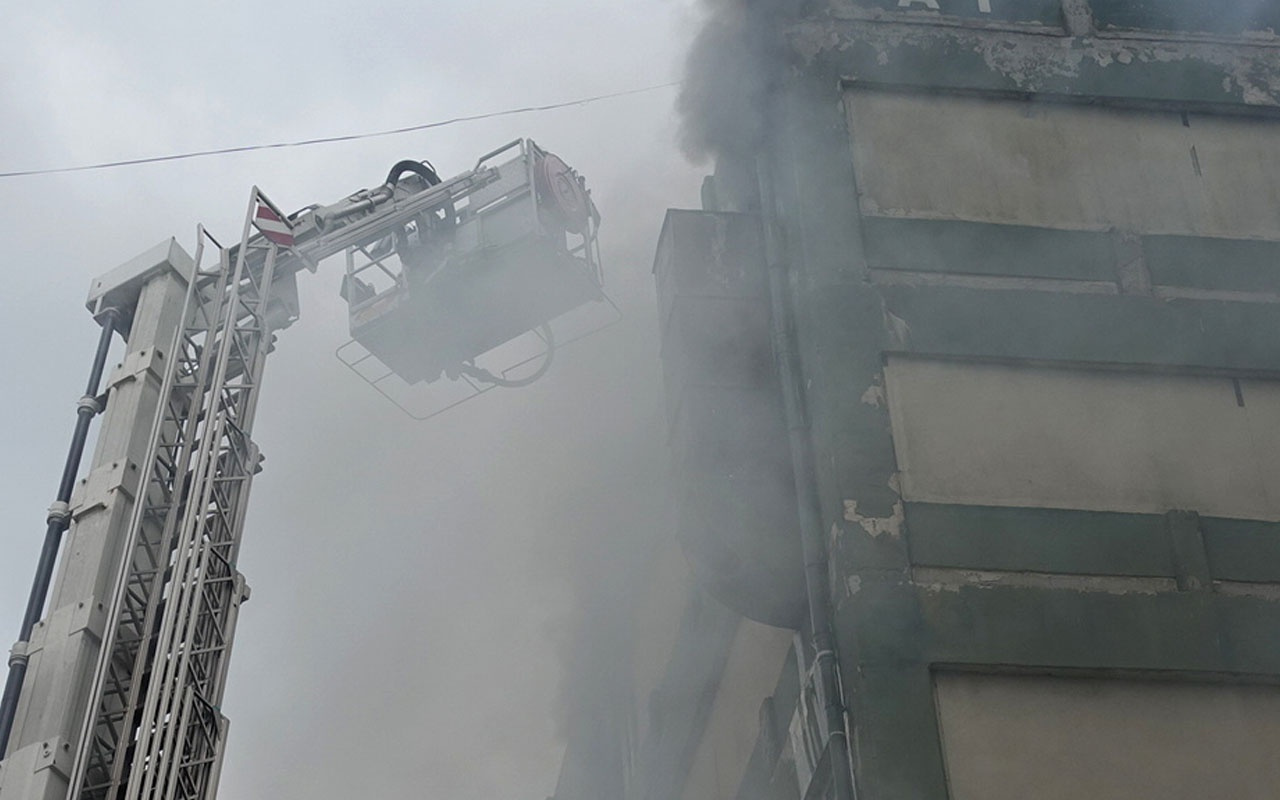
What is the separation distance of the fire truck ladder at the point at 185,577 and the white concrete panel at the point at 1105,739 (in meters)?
3.56

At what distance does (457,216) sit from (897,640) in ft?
16.6

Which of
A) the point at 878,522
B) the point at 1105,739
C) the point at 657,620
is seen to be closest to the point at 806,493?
the point at 878,522

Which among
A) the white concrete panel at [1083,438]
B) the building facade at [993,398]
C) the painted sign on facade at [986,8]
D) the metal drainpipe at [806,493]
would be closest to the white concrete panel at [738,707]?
the building facade at [993,398]

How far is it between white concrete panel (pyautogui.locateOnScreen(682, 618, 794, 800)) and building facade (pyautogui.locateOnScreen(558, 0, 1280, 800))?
0.22ft

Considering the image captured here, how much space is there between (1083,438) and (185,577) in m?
4.83

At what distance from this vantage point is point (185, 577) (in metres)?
7.25

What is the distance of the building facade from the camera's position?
797 centimetres

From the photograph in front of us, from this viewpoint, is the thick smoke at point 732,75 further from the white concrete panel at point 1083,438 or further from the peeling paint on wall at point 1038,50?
the white concrete panel at point 1083,438

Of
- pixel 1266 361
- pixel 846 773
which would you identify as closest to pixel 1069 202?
pixel 1266 361

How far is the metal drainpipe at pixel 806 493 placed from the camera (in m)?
7.96

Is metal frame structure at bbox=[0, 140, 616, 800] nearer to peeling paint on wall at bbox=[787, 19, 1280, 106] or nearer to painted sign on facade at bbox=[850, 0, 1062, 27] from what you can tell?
peeling paint on wall at bbox=[787, 19, 1280, 106]

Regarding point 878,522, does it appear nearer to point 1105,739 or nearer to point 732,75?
point 1105,739

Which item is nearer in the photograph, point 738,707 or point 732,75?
point 732,75

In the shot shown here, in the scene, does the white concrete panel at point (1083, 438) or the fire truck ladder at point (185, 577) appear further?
the white concrete panel at point (1083, 438)
